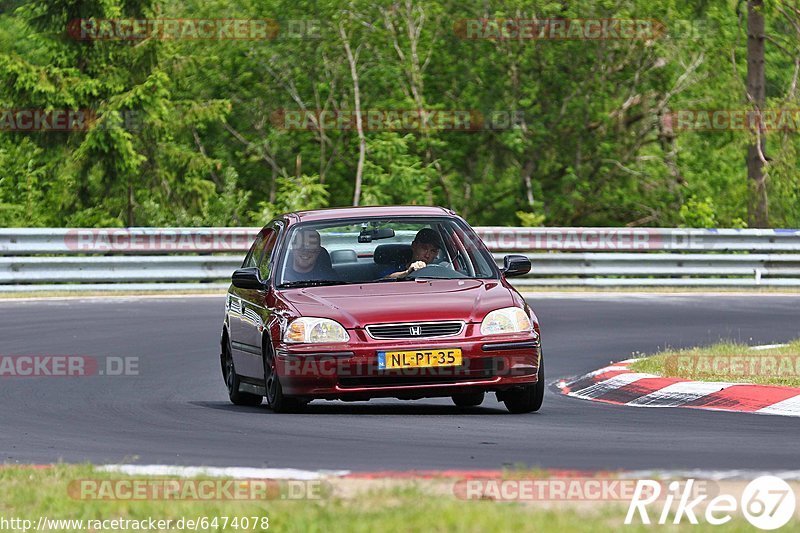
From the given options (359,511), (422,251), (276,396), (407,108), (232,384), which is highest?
(422,251)

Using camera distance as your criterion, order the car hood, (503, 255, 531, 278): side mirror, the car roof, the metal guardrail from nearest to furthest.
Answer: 1. the car hood
2. (503, 255, 531, 278): side mirror
3. the car roof
4. the metal guardrail

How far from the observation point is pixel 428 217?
12.4 m

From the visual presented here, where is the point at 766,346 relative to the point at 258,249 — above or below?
below

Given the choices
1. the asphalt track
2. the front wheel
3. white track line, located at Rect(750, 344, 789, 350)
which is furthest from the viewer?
white track line, located at Rect(750, 344, 789, 350)

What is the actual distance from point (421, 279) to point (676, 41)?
26117mm

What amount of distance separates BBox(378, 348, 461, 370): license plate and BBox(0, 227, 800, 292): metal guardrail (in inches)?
563

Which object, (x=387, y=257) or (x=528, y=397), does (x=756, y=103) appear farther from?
(x=528, y=397)

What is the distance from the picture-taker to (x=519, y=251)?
26000 mm

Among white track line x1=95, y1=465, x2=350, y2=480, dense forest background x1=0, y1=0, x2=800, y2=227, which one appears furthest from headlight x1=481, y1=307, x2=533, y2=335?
dense forest background x1=0, y1=0, x2=800, y2=227

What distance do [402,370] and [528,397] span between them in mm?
1006

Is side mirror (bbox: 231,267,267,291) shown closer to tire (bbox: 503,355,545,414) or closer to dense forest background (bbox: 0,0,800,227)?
tire (bbox: 503,355,545,414)

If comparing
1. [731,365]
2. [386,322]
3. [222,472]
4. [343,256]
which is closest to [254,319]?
[343,256]

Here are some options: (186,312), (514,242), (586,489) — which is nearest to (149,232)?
(186,312)

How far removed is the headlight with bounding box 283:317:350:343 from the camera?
35.3 ft
